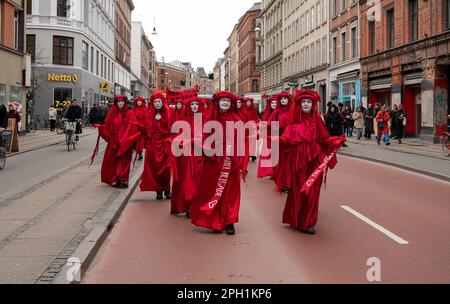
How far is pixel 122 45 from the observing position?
259 ft

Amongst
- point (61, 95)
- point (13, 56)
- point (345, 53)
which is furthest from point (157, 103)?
point (61, 95)

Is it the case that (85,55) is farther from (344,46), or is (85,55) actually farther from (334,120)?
(334,120)

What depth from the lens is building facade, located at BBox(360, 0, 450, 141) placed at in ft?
80.8

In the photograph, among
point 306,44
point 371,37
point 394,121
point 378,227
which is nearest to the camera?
point 378,227

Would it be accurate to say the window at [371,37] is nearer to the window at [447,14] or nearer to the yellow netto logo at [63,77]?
the window at [447,14]

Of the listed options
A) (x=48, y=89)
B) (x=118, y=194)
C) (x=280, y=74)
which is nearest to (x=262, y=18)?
(x=280, y=74)

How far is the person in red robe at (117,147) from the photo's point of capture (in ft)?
36.9

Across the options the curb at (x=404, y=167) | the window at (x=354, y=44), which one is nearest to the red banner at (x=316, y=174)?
the curb at (x=404, y=167)

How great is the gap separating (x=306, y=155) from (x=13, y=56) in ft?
83.3

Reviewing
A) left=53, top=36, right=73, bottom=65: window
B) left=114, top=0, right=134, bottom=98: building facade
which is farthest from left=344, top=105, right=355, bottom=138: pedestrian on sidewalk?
left=114, top=0, right=134, bottom=98: building facade

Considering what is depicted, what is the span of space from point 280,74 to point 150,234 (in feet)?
202

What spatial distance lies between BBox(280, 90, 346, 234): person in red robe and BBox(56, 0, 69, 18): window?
39940mm

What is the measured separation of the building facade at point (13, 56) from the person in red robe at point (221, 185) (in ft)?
68.2
